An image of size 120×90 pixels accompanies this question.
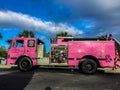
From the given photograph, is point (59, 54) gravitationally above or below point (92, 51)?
below

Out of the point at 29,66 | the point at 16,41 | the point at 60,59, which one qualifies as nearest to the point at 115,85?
the point at 60,59

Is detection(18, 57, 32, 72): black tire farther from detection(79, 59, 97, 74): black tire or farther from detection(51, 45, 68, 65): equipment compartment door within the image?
detection(79, 59, 97, 74): black tire

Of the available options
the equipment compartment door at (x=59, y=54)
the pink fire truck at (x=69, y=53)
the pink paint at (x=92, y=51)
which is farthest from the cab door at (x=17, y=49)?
the pink paint at (x=92, y=51)

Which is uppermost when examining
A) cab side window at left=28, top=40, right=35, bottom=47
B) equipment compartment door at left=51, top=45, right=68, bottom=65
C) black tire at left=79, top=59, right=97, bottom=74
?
cab side window at left=28, top=40, right=35, bottom=47

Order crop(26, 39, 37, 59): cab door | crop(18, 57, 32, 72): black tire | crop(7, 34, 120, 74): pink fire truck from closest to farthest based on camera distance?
crop(7, 34, 120, 74): pink fire truck → crop(18, 57, 32, 72): black tire → crop(26, 39, 37, 59): cab door

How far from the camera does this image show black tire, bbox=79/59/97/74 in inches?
736

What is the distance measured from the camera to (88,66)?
18812 mm

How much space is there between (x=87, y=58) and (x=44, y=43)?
4282 mm

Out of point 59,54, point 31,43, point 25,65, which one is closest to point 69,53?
point 59,54

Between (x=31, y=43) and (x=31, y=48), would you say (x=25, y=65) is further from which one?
(x=31, y=43)

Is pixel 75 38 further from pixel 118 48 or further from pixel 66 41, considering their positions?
pixel 118 48

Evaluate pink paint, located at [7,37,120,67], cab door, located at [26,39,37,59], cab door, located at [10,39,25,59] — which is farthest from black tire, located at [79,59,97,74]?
cab door, located at [10,39,25,59]

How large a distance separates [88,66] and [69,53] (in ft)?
5.43

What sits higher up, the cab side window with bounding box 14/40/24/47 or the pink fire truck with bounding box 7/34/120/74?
the cab side window with bounding box 14/40/24/47
